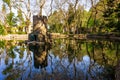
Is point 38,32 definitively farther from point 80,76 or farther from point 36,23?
point 80,76

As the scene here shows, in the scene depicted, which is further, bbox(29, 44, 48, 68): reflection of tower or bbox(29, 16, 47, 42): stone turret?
bbox(29, 16, 47, 42): stone turret

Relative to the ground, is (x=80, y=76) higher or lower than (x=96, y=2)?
lower

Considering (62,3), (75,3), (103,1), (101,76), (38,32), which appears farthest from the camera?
(62,3)

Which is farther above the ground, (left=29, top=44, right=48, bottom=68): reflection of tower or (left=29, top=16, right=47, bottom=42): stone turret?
(left=29, top=16, right=47, bottom=42): stone turret

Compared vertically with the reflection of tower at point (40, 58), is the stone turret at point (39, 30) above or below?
above

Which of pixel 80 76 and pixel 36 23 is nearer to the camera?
pixel 80 76

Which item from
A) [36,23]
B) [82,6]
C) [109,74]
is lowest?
[109,74]

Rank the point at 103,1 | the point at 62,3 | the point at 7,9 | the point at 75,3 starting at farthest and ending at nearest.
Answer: the point at 7,9
the point at 62,3
the point at 75,3
the point at 103,1

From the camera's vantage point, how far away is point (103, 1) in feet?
151

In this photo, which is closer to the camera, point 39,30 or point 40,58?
point 40,58

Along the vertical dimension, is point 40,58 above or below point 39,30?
below

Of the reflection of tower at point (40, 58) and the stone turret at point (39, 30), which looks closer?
the reflection of tower at point (40, 58)

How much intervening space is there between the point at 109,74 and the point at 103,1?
126 ft

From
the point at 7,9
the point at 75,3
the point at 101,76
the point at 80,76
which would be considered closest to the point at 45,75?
the point at 80,76
